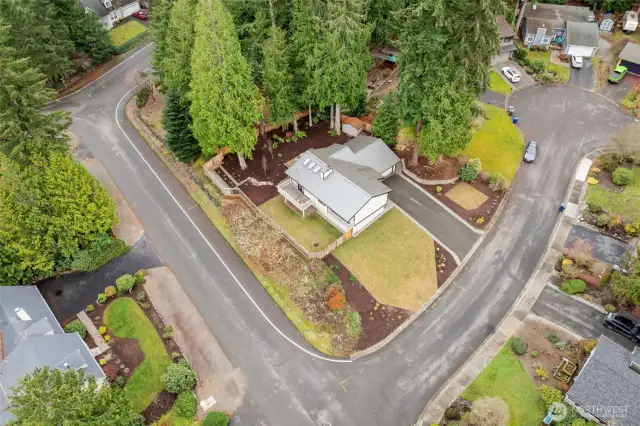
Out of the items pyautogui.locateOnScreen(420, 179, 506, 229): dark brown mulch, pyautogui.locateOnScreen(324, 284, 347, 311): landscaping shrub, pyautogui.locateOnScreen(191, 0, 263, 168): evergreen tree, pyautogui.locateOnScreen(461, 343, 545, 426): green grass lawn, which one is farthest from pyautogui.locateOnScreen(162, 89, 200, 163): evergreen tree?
pyautogui.locateOnScreen(461, 343, 545, 426): green grass lawn

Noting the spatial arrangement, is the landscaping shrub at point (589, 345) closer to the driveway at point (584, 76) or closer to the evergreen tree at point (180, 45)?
the driveway at point (584, 76)

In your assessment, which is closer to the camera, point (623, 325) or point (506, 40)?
point (623, 325)

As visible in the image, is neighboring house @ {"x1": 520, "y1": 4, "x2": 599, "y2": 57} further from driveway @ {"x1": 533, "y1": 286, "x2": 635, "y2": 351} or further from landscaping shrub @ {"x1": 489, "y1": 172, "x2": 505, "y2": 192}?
driveway @ {"x1": 533, "y1": 286, "x2": 635, "y2": 351}

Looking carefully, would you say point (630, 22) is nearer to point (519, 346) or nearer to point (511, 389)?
point (519, 346)

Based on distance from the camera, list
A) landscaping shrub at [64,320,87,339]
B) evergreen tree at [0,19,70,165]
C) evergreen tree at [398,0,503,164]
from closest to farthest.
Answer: evergreen tree at [0,19,70,165], evergreen tree at [398,0,503,164], landscaping shrub at [64,320,87,339]

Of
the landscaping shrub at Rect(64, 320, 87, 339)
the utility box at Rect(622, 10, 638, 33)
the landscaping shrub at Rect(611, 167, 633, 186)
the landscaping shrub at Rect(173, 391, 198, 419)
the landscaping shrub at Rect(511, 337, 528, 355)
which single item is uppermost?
the utility box at Rect(622, 10, 638, 33)

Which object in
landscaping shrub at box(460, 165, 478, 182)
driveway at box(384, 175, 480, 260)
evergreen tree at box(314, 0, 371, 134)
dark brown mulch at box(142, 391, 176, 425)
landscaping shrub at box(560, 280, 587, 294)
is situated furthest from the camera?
landscaping shrub at box(460, 165, 478, 182)

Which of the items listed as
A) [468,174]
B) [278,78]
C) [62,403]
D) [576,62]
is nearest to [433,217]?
[468,174]
